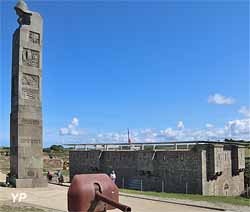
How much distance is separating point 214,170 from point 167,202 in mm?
6902

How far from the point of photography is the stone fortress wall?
1859 cm

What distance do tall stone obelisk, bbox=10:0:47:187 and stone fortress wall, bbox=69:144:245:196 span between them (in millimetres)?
6529

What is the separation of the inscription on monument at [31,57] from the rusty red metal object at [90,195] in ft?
43.9

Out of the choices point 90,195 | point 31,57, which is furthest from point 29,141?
point 90,195

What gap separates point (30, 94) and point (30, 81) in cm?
60

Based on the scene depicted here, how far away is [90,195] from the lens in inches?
159

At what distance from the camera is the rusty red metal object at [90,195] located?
3.99 m

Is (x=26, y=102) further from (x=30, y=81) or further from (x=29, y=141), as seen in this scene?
(x=29, y=141)

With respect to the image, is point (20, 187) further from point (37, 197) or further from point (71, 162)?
point (71, 162)

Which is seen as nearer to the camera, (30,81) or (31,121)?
(31,121)

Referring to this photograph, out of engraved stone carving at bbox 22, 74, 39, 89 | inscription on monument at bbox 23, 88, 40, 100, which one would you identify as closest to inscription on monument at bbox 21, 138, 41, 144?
inscription on monument at bbox 23, 88, 40, 100

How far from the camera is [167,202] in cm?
1239

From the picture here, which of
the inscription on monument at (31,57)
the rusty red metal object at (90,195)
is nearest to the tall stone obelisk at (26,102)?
the inscription on monument at (31,57)

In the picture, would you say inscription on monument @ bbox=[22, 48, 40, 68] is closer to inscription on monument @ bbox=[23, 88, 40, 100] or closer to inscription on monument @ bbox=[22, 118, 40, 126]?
inscription on monument @ bbox=[23, 88, 40, 100]
